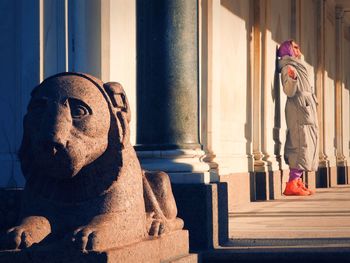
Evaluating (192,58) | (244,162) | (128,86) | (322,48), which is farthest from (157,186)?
(322,48)

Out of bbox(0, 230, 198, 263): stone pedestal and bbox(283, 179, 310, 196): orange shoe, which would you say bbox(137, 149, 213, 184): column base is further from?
bbox(283, 179, 310, 196): orange shoe

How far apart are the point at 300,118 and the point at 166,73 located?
8.66m

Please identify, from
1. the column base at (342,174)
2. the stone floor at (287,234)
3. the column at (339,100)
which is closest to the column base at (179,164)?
the stone floor at (287,234)

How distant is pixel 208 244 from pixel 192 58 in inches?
58.7

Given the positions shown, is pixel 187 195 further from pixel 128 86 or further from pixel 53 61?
pixel 128 86

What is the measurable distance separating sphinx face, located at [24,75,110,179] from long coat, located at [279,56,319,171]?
423 inches

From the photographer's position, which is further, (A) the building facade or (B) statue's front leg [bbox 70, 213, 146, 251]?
(A) the building facade

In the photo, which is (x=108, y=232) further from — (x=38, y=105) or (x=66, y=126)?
(x=38, y=105)

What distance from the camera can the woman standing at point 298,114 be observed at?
56.2 ft

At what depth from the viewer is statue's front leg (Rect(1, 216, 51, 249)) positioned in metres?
6.29

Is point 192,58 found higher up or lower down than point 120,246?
higher up

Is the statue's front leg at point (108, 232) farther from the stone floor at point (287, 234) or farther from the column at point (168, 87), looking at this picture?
the column at point (168, 87)

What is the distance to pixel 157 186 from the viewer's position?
7.45 metres

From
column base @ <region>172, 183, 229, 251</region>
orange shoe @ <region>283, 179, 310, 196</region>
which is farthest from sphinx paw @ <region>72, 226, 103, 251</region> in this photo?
orange shoe @ <region>283, 179, 310, 196</region>
